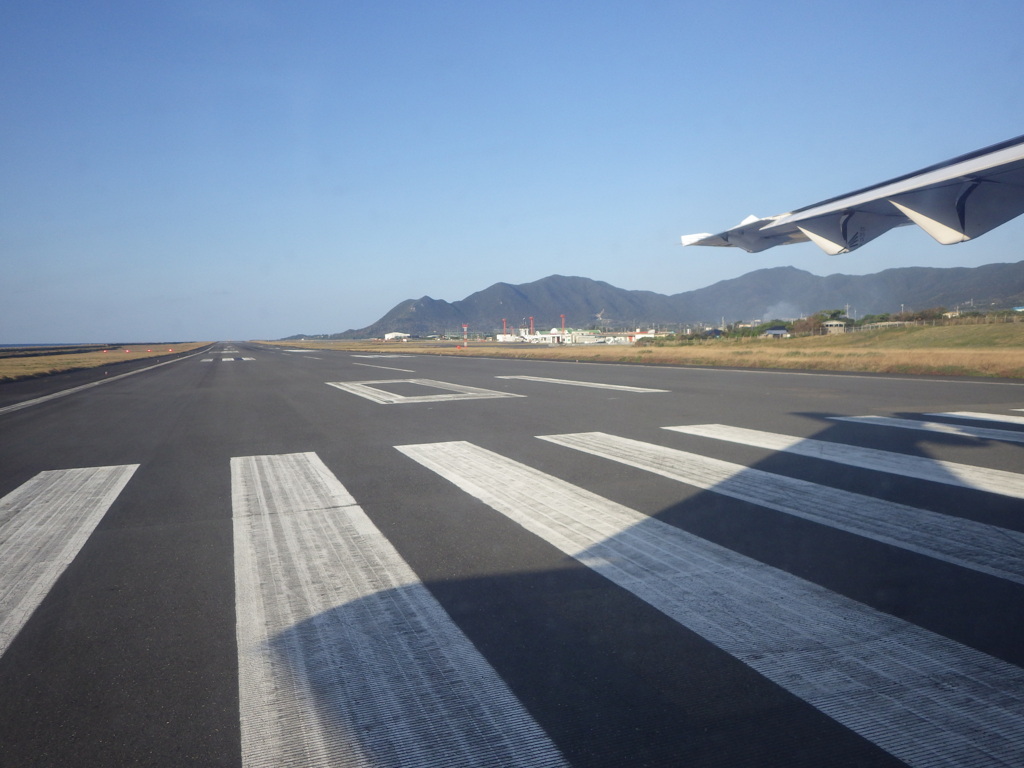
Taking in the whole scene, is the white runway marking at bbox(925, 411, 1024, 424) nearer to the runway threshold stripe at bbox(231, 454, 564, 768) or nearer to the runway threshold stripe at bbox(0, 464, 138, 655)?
the runway threshold stripe at bbox(231, 454, 564, 768)

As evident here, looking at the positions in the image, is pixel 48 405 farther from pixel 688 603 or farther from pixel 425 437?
pixel 688 603

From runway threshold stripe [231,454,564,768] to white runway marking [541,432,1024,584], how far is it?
9.51 ft

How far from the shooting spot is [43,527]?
17.0 ft

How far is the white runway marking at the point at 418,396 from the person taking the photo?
573 inches

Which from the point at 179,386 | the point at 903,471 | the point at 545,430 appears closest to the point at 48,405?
the point at 179,386

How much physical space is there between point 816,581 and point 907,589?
43cm

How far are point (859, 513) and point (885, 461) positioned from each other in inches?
82.0

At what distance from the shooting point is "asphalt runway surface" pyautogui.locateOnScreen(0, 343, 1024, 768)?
2332mm

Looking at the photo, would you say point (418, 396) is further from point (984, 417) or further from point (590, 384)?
point (984, 417)

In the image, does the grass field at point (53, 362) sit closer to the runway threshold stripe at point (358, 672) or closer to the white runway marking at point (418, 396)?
the white runway marking at point (418, 396)

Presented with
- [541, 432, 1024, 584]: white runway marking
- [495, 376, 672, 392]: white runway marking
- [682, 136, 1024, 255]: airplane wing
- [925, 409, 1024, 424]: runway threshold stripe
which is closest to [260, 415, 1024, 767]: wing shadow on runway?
[541, 432, 1024, 584]: white runway marking

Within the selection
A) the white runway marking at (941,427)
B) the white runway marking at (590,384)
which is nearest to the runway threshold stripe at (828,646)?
the white runway marking at (941,427)

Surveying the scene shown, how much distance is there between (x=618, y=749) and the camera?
2.22 m

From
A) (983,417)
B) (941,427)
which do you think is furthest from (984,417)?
(941,427)
